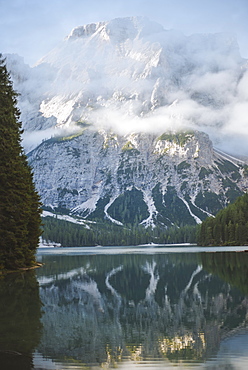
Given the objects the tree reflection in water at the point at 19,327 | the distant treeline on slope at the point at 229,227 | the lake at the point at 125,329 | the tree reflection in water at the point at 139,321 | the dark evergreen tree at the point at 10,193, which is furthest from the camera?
the distant treeline on slope at the point at 229,227

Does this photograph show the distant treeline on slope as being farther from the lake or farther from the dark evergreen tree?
the lake

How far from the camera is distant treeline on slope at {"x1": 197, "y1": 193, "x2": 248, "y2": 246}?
147m

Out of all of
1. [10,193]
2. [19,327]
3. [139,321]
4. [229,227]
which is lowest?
[139,321]

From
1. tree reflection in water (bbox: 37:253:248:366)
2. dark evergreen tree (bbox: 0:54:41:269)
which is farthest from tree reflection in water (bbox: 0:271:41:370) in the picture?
dark evergreen tree (bbox: 0:54:41:269)

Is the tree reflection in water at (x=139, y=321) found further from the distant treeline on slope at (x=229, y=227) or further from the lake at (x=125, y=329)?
the distant treeline on slope at (x=229, y=227)

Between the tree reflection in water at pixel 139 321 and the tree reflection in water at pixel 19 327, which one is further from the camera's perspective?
the tree reflection in water at pixel 139 321

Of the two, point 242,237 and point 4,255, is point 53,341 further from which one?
point 242,237

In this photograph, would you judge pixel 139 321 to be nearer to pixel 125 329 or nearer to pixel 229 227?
pixel 125 329

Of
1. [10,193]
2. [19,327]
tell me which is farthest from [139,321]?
[10,193]

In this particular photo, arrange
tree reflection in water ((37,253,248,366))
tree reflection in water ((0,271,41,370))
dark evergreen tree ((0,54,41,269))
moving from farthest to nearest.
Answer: dark evergreen tree ((0,54,41,269)), tree reflection in water ((37,253,248,366)), tree reflection in water ((0,271,41,370))

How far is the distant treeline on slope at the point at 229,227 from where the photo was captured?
146875mm

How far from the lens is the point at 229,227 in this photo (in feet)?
498

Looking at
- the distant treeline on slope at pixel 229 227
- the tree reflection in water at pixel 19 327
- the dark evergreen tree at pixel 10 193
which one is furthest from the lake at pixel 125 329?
the distant treeline on slope at pixel 229 227

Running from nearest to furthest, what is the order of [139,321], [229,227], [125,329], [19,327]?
[125,329], [19,327], [139,321], [229,227]
